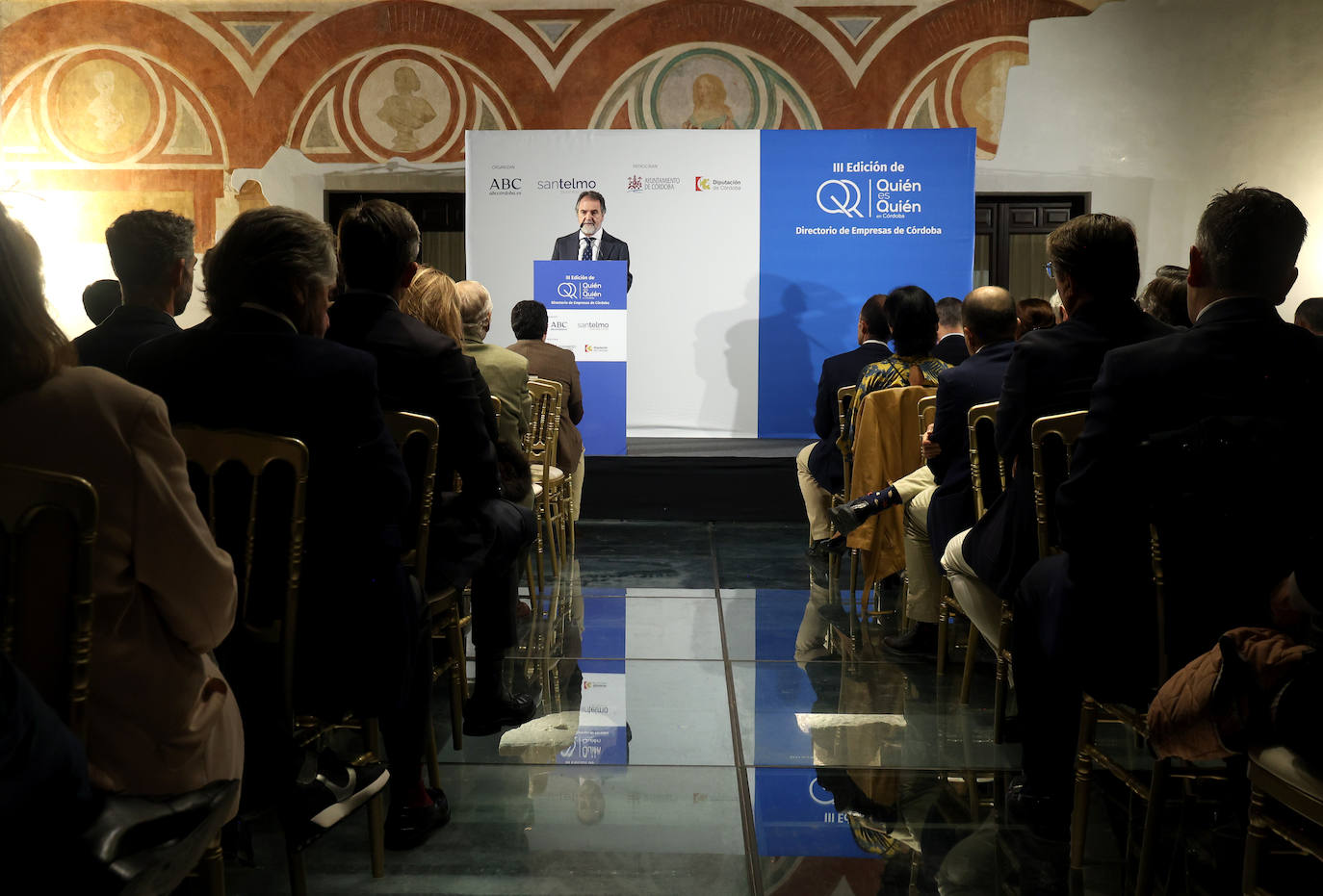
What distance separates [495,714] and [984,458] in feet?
5.11

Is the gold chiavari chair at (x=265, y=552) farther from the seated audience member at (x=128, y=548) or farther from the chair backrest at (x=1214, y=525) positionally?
the chair backrest at (x=1214, y=525)

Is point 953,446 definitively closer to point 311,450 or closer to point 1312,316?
point 311,450

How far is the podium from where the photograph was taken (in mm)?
6898

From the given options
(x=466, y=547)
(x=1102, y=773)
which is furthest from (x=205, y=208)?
(x=1102, y=773)

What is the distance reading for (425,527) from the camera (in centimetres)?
251

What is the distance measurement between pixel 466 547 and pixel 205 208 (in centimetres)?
603

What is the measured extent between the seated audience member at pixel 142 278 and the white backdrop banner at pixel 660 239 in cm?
392

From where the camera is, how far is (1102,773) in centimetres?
279

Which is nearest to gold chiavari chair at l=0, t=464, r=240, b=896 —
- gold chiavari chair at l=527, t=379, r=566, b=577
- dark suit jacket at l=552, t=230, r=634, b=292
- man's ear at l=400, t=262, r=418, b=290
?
man's ear at l=400, t=262, r=418, b=290

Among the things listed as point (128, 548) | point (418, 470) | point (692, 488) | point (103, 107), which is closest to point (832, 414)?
point (692, 488)

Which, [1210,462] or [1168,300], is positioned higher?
[1168,300]

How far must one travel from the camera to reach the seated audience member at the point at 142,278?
2.96 metres

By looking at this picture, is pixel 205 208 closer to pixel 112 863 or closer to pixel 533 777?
pixel 533 777

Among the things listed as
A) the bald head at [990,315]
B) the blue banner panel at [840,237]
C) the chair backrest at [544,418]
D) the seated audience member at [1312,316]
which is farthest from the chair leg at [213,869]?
the blue banner panel at [840,237]
